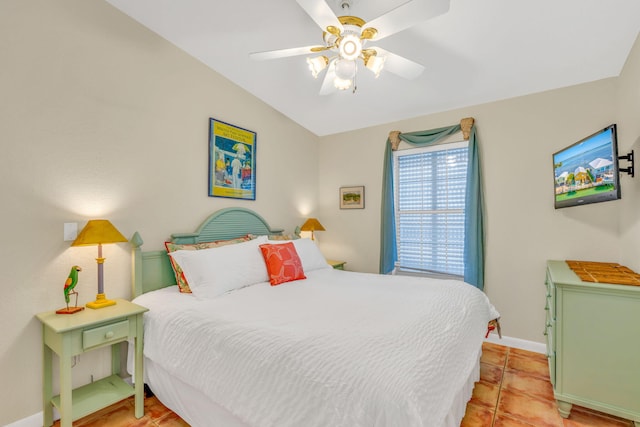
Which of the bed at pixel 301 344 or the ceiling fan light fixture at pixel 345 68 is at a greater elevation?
the ceiling fan light fixture at pixel 345 68

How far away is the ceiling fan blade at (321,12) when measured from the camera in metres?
1.55

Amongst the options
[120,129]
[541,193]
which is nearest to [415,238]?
[541,193]

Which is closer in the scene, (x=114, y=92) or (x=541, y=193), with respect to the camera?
(x=114, y=92)

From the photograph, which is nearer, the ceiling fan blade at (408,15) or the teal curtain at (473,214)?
the ceiling fan blade at (408,15)

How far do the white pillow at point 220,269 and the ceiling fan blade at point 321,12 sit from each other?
1.73 meters

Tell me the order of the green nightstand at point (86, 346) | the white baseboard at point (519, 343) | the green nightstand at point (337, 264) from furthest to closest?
1. the green nightstand at point (337, 264)
2. the white baseboard at point (519, 343)
3. the green nightstand at point (86, 346)

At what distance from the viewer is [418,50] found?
2.40m

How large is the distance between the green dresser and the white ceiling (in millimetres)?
1700

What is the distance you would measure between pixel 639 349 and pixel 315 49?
2.55 meters

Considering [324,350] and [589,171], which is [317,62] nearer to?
[324,350]

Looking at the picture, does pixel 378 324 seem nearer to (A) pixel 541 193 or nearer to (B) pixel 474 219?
(B) pixel 474 219

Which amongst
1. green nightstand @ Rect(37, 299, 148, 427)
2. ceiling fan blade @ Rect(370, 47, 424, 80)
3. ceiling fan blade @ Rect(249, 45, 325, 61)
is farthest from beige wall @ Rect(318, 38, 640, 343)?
green nightstand @ Rect(37, 299, 148, 427)

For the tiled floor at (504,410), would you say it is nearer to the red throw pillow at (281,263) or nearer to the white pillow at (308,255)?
the red throw pillow at (281,263)

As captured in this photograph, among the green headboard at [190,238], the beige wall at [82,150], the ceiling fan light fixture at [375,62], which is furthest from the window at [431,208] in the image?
the beige wall at [82,150]
